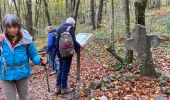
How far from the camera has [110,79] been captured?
26.5 ft

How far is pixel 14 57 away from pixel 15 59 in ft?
0.12

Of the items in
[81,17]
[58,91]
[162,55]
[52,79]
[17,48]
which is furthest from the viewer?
[81,17]

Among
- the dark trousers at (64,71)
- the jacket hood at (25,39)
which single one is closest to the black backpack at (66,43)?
the dark trousers at (64,71)

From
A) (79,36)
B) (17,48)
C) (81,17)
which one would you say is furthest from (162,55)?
(81,17)

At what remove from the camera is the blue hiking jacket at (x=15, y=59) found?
5367mm

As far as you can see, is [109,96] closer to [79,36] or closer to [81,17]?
[79,36]

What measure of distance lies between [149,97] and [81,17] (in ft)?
156

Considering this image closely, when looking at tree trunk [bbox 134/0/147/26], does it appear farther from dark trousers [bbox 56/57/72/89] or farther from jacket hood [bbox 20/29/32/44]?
jacket hood [bbox 20/29/32/44]

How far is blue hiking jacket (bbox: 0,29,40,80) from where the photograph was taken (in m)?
5.37

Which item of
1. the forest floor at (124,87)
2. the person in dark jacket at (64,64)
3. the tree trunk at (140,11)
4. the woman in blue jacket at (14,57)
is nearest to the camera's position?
the woman in blue jacket at (14,57)

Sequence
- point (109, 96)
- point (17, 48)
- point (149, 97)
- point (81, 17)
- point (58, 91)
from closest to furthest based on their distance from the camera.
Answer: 1. point (17, 48)
2. point (149, 97)
3. point (109, 96)
4. point (58, 91)
5. point (81, 17)

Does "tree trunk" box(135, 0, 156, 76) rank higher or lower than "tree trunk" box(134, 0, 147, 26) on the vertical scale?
lower

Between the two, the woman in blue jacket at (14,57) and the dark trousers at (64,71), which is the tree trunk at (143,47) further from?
the woman in blue jacket at (14,57)

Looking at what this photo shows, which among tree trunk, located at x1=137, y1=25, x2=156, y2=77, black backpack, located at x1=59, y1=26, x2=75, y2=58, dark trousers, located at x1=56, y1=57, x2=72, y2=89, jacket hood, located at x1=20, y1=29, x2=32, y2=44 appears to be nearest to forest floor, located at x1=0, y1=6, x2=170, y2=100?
tree trunk, located at x1=137, y1=25, x2=156, y2=77
